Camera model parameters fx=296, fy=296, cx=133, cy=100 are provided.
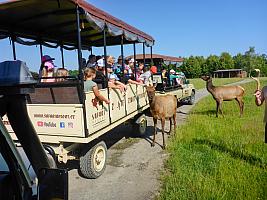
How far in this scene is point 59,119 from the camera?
5.17 meters

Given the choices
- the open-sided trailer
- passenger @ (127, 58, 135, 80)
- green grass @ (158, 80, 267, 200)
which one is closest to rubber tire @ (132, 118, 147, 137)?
green grass @ (158, 80, 267, 200)

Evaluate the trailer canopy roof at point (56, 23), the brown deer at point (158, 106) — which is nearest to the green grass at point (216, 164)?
the brown deer at point (158, 106)

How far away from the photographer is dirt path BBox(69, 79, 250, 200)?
4932 millimetres

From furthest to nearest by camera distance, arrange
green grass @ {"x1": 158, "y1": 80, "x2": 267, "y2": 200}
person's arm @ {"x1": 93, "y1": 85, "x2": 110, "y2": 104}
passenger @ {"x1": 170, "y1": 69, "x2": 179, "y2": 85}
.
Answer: passenger @ {"x1": 170, "y1": 69, "x2": 179, "y2": 85}, person's arm @ {"x1": 93, "y1": 85, "x2": 110, "y2": 104}, green grass @ {"x1": 158, "y1": 80, "x2": 267, "y2": 200}

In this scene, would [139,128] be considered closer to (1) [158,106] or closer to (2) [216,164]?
(1) [158,106]

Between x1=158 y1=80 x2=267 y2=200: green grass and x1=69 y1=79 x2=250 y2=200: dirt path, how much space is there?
0.88 ft

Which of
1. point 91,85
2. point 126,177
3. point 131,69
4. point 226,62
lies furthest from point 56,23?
point 226,62

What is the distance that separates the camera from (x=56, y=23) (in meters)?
7.47

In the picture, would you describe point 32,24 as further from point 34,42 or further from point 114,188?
point 114,188

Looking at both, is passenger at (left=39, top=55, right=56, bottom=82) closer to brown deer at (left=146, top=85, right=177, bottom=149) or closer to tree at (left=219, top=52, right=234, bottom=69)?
brown deer at (left=146, top=85, right=177, bottom=149)

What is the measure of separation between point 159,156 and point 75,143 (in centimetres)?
231

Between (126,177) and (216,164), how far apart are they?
1784mm

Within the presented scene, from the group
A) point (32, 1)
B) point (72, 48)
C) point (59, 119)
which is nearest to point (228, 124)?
point (72, 48)

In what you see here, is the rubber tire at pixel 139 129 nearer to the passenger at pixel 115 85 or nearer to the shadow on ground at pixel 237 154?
the shadow on ground at pixel 237 154
